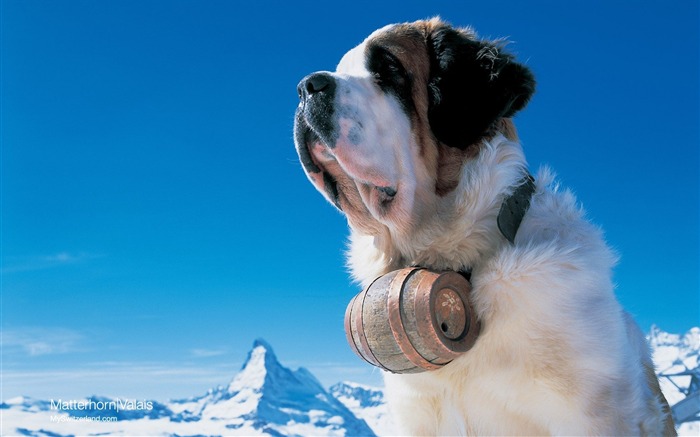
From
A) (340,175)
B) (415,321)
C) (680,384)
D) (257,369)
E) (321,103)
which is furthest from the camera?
(257,369)

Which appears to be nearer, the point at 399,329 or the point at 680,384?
the point at 399,329

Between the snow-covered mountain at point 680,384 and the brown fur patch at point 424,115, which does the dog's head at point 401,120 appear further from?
the snow-covered mountain at point 680,384

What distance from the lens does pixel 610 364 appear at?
2.89m

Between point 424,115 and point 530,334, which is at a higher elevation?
point 424,115

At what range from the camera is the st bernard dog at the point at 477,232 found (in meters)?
2.87

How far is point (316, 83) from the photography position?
10.2 feet

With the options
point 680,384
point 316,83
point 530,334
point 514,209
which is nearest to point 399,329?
point 530,334

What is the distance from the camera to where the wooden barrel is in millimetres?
2764

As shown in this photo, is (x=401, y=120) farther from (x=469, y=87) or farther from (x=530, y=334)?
(x=530, y=334)

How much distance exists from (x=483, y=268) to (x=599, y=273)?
53cm

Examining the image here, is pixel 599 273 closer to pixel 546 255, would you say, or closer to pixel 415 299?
pixel 546 255

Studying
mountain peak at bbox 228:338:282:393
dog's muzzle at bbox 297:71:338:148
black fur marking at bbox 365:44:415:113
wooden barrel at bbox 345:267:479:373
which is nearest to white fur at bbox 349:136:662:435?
wooden barrel at bbox 345:267:479:373

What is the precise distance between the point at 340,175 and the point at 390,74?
0.56 m

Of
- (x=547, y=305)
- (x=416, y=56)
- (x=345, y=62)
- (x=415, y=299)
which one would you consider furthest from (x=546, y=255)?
(x=345, y=62)
